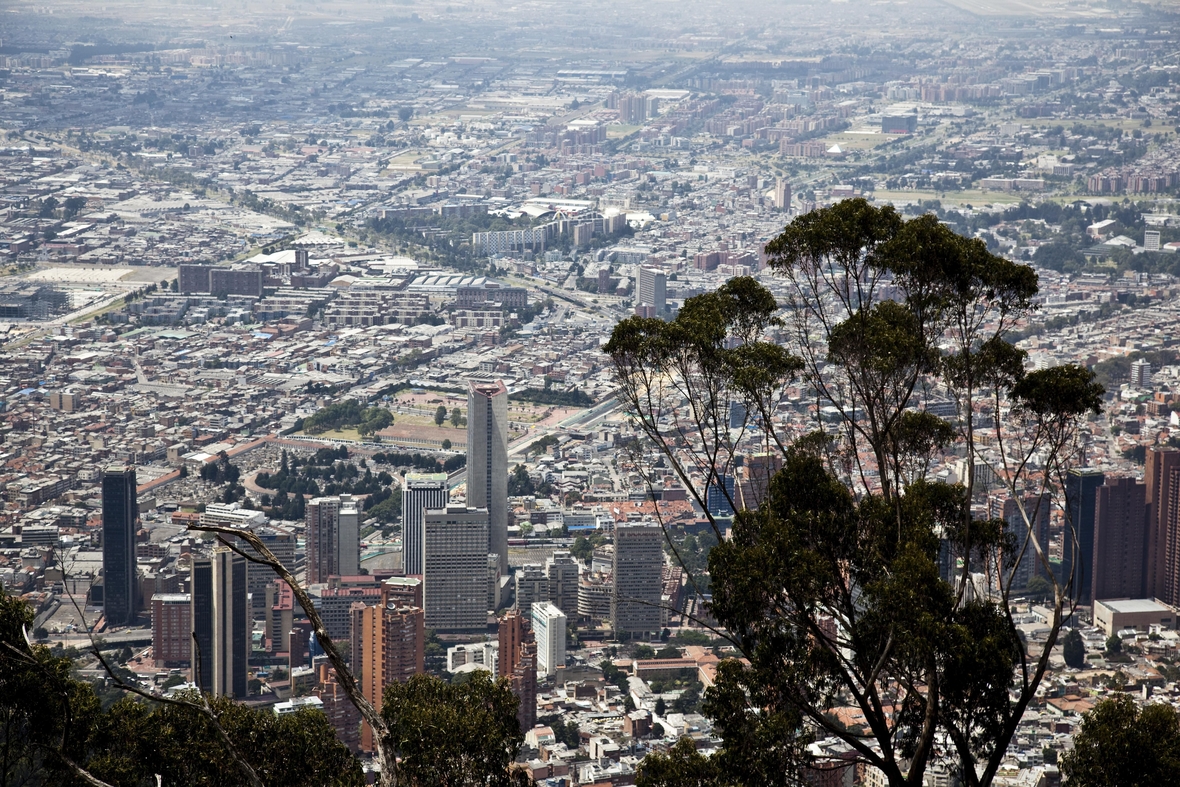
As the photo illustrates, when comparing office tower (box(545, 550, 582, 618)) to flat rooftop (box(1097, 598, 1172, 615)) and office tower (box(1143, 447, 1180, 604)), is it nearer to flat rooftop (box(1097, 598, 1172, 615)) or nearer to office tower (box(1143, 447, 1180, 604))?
flat rooftop (box(1097, 598, 1172, 615))

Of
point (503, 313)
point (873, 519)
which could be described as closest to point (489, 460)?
point (503, 313)

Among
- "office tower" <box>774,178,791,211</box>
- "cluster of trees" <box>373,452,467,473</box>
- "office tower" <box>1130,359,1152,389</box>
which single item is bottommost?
"cluster of trees" <box>373,452,467,473</box>

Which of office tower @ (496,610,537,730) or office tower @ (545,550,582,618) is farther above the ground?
office tower @ (496,610,537,730)

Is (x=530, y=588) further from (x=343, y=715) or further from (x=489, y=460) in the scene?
(x=343, y=715)

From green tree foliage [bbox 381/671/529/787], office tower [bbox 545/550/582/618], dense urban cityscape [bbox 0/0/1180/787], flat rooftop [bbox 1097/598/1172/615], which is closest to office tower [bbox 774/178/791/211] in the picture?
dense urban cityscape [bbox 0/0/1180/787]

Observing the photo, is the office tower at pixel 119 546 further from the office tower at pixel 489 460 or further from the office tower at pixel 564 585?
the office tower at pixel 564 585

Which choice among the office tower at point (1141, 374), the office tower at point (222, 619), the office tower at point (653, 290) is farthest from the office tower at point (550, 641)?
the office tower at point (653, 290)

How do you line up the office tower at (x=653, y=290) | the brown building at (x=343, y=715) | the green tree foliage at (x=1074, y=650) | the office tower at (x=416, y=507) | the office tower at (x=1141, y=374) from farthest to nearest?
1. the office tower at (x=653, y=290)
2. the office tower at (x=1141, y=374)
3. the office tower at (x=416, y=507)
4. the green tree foliage at (x=1074, y=650)
5. the brown building at (x=343, y=715)

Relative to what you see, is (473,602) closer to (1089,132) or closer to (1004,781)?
(1004,781)
